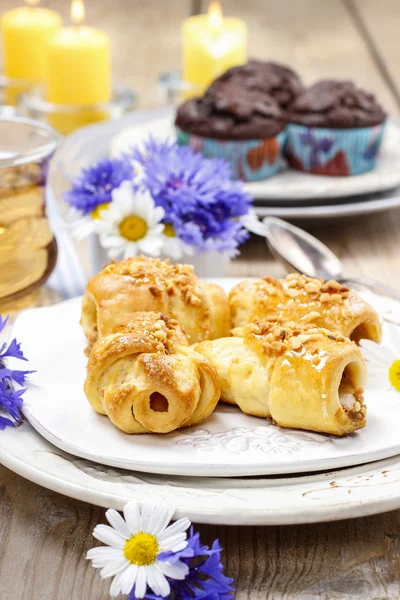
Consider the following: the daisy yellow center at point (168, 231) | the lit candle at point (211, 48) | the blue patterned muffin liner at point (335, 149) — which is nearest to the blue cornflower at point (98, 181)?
the daisy yellow center at point (168, 231)

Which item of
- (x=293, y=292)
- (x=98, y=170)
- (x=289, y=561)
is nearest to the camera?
(x=289, y=561)

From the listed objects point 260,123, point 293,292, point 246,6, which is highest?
point 293,292

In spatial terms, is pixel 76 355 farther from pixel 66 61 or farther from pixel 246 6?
pixel 246 6

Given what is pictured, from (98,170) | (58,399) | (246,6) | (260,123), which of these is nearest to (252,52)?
(246,6)

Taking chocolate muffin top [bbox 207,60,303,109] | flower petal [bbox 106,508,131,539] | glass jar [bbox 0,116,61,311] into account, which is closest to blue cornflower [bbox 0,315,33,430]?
flower petal [bbox 106,508,131,539]

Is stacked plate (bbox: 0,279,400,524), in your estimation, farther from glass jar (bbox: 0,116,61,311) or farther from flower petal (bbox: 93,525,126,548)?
glass jar (bbox: 0,116,61,311)

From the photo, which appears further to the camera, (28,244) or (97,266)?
(97,266)
